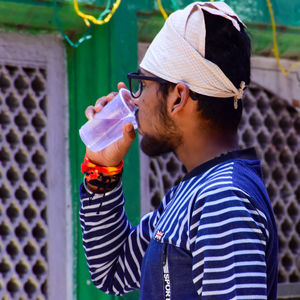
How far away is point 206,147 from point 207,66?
0.76 ft

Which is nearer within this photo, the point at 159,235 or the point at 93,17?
the point at 159,235

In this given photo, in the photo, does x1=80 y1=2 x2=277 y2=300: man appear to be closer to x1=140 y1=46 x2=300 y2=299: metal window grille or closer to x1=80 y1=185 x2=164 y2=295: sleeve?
x1=80 y1=185 x2=164 y2=295: sleeve

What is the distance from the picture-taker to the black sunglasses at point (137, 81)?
2.01 meters

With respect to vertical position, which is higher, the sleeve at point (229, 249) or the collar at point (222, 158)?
the collar at point (222, 158)

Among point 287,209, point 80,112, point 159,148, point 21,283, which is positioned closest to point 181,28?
point 159,148

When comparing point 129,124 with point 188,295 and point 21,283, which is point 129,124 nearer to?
point 188,295

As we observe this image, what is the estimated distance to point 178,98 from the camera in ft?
6.46

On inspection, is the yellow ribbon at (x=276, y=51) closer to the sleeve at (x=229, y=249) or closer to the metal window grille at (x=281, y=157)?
the metal window grille at (x=281, y=157)

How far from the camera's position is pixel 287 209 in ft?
13.6

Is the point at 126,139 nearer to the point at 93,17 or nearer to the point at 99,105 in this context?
the point at 99,105

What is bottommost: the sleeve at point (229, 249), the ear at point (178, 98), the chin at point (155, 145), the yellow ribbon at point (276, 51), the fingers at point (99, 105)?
the sleeve at point (229, 249)

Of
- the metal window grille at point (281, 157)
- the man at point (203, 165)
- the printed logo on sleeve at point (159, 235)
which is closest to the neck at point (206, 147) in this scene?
the man at point (203, 165)

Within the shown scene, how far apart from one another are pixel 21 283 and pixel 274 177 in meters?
1.67

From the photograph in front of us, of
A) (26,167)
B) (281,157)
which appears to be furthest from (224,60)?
(281,157)
